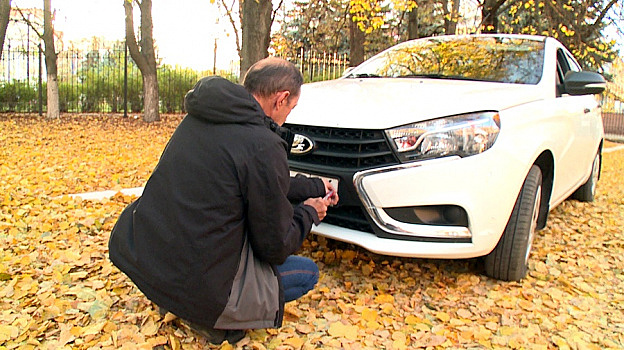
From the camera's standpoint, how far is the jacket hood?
2.21m

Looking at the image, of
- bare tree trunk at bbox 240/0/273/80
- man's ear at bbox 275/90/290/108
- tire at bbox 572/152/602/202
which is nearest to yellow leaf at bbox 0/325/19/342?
man's ear at bbox 275/90/290/108

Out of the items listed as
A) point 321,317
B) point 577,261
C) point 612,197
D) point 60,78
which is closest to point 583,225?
point 577,261

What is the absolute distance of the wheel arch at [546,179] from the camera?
3.75 meters

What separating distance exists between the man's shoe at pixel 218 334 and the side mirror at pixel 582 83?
3.07 m

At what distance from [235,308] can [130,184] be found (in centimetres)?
425

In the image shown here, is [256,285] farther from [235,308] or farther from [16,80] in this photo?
[16,80]

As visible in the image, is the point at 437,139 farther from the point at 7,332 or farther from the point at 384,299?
the point at 7,332

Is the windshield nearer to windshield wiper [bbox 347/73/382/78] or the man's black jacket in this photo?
windshield wiper [bbox 347/73/382/78]

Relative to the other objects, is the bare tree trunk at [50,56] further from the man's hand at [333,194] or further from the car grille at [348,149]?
the man's hand at [333,194]

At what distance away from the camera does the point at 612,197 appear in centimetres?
673

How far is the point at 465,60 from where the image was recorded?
173 inches

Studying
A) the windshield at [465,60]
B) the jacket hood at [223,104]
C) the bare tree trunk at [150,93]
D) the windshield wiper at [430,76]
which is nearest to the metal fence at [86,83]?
the bare tree trunk at [150,93]

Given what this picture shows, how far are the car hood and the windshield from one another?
31 cm

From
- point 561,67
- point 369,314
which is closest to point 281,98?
point 369,314
